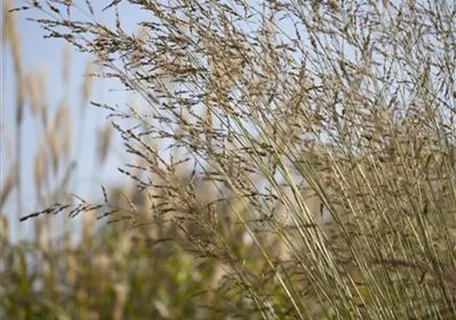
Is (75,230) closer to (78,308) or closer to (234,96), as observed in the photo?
(78,308)

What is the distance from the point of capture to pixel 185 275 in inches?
189

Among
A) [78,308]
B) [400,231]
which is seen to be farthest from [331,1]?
[78,308]

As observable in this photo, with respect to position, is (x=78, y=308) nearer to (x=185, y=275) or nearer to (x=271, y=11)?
(x=185, y=275)

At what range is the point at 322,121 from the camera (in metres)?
1.98

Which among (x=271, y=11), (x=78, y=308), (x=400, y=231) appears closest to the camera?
(x=400, y=231)

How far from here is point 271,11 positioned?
2105 mm

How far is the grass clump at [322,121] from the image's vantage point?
1.95 meters

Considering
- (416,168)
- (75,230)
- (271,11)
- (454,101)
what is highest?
(271,11)

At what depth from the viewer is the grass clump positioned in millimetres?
1950

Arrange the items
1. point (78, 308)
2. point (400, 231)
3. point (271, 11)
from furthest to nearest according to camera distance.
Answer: point (78, 308)
point (271, 11)
point (400, 231)

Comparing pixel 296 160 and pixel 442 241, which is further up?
pixel 296 160

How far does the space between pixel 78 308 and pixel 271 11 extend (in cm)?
277

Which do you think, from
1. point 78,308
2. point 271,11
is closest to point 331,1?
point 271,11

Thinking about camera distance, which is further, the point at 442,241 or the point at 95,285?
the point at 95,285
